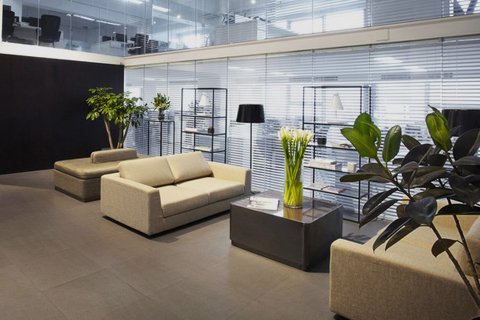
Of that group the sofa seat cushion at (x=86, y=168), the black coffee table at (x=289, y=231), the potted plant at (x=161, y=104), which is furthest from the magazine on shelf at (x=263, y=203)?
the potted plant at (x=161, y=104)

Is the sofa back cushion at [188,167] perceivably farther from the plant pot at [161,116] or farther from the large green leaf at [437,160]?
the large green leaf at [437,160]

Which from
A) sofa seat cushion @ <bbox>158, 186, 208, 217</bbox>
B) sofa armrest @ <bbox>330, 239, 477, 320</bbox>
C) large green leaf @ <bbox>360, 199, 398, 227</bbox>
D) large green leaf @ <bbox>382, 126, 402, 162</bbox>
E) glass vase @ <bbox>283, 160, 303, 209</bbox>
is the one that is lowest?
sofa armrest @ <bbox>330, 239, 477, 320</bbox>

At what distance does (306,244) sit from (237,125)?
11.5 feet

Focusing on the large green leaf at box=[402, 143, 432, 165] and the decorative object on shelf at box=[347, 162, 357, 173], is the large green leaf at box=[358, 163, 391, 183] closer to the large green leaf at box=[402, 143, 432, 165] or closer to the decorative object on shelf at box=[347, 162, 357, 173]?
the large green leaf at box=[402, 143, 432, 165]

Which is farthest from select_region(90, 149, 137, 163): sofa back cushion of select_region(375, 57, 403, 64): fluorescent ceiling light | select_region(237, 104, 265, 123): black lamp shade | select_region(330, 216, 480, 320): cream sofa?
select_region(330, 216, 480, 320): cream sofa

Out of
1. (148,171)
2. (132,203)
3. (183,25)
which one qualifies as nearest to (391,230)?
(132,203)

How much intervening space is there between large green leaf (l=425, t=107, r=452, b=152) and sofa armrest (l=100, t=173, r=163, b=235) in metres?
3.05

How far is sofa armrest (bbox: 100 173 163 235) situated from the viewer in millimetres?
3965

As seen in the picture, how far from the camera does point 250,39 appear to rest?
6180 mm

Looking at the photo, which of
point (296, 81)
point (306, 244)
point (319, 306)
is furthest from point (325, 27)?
point (319, 306)

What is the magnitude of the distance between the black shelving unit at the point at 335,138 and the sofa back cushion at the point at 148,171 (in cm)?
193

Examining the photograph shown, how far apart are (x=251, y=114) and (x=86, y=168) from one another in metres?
2.68

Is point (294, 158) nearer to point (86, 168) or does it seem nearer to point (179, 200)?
point (179, 200)

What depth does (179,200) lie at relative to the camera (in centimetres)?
427
